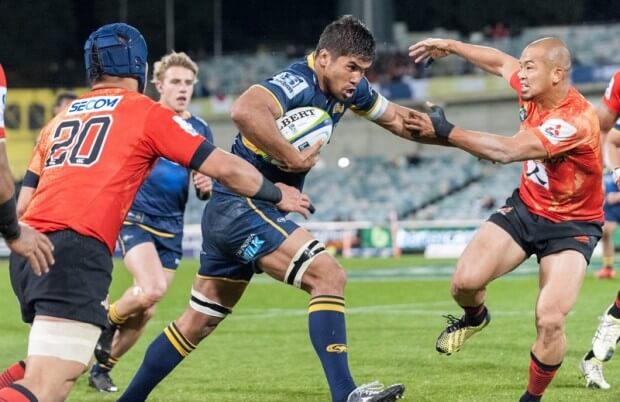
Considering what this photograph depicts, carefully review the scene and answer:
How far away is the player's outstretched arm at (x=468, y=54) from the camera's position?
27.5 ft

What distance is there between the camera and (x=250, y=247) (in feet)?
22.7

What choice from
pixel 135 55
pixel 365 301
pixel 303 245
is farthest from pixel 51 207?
pixel 365 301

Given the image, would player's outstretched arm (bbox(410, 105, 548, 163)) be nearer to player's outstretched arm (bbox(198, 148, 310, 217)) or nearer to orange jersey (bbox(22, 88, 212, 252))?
player's outstretched arm (bbox(198, 148, 310, 217))

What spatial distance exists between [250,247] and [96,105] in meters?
1.55

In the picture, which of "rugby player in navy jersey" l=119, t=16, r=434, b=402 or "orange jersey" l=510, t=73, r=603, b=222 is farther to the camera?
"orange jersey" l=510, t=73, r=603, b=222

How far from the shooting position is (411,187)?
38.2 meters

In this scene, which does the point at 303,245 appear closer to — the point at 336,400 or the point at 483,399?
the point at 336,400

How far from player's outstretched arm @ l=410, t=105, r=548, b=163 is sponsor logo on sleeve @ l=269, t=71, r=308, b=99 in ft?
2.40

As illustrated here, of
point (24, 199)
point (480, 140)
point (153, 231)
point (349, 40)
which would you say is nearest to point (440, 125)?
point (480, 140)

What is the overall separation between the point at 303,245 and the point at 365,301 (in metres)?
10.6

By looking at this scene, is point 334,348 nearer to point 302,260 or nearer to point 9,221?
point 302,260

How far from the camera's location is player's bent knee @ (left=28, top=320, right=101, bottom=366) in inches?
211

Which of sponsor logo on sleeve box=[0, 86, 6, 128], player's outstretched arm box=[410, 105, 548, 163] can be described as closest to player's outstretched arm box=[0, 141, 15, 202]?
sponsor logo on sleeve box=[0, 86, 6, 128]

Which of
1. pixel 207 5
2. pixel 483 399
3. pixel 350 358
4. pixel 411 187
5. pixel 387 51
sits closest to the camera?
pixel 483 399
